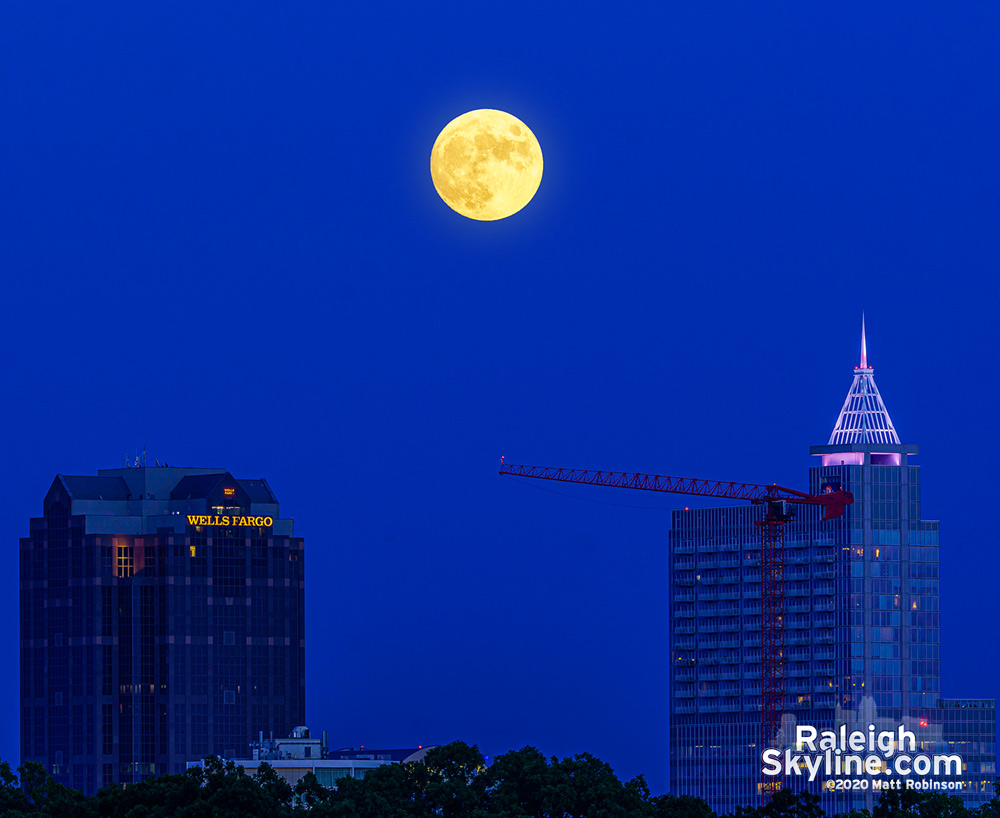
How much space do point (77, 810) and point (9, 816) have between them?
554 cm

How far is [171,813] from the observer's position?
7657 inches

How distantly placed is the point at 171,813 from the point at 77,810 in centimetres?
955

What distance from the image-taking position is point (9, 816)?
19962 cm

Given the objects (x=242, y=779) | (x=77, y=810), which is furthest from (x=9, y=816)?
(x=242, y=779)

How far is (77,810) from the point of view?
199m

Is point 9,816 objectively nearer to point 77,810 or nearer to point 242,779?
point 77,810

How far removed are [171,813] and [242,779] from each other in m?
6.84

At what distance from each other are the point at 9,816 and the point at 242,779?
1914 centimetres

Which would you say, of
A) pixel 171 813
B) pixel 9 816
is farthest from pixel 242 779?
pixel 9 816

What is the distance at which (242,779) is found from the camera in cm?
19850

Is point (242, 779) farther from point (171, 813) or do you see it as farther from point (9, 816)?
point (9, 816)
